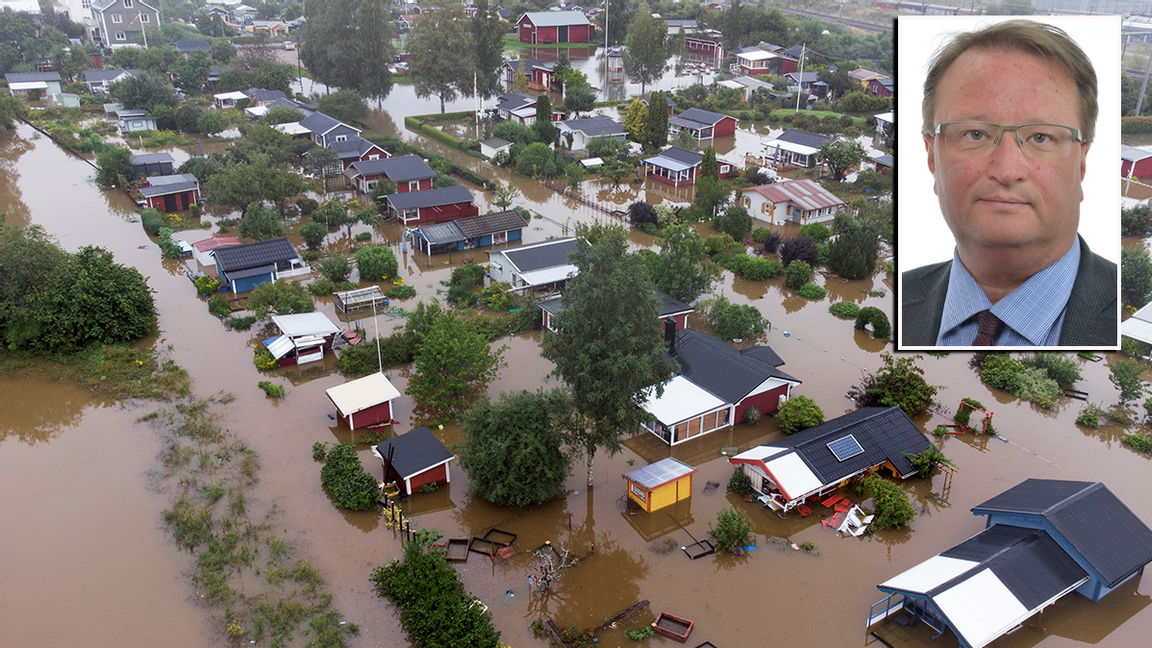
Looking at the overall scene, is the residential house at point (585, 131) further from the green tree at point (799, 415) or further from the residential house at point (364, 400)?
the green tree at point (799, 415)

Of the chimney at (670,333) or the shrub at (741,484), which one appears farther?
the chimney at (670,333)

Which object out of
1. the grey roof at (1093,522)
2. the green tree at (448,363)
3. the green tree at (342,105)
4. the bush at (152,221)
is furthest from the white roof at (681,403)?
the green tree at (342,105)

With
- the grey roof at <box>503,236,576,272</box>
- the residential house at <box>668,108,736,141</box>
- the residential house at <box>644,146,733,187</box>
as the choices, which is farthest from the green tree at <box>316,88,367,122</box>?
the grey roof at <box>503,236,576,272</box>

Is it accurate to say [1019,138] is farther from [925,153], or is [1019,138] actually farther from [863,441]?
[863,441]

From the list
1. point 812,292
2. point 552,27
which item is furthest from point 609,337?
point 552,27

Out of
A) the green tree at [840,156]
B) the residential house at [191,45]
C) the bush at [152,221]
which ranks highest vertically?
the residential house at [191,45]

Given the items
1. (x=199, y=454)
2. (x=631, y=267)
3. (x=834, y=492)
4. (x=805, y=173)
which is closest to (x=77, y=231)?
(x=199, y=454)
